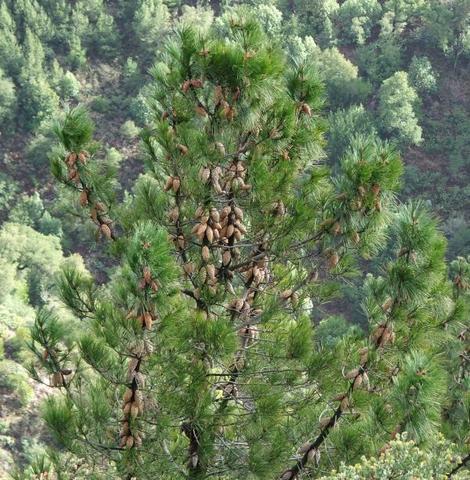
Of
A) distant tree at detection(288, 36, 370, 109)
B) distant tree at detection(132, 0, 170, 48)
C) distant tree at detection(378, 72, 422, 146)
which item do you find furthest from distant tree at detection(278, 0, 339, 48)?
distant tree at detection(132, 0, 170, 48)

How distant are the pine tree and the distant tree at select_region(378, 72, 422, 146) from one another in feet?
157

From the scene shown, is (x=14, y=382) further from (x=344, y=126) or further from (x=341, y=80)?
(x=341, y=80)

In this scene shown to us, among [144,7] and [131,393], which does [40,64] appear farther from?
[131,393]

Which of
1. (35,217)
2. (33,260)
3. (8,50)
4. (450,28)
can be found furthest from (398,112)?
(8,50)

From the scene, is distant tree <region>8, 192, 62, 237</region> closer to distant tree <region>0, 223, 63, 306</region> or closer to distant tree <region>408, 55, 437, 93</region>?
distant tree <region>0, 223, 63, 306</region>

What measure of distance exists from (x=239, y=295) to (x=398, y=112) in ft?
158

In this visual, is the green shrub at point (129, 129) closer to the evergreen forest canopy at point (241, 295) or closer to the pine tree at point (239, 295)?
the evergreen forest canopy at point (241, 295)

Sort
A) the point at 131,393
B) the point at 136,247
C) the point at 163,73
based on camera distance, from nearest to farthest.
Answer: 1. the point at 136,247
2. the point at 131,393
3. the point at 163,73

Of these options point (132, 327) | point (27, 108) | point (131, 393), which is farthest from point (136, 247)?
point (27, 108)

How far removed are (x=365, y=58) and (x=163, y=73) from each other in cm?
5521

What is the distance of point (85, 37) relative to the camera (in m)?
59.9

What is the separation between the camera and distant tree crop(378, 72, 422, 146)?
5403cm

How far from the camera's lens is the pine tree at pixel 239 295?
6930 millimetres

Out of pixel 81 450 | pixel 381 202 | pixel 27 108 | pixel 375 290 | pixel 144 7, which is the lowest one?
pixel 27 108
